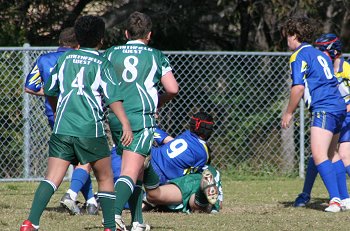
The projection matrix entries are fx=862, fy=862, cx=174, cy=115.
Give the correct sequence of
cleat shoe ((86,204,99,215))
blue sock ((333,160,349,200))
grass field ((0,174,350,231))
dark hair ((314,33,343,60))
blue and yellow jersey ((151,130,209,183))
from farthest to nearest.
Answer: dark hair ((314,33,343,60)) < blue sock ((333,160,349,200)) < blue and yellow jersey ((151,130,209,183)) < cleat shoe ((86,204,99,215)) < grass field ((0,174,350,231))

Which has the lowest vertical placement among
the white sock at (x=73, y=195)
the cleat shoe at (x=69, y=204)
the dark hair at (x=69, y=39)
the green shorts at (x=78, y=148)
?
the cleat shoe at (x=69, y=204)

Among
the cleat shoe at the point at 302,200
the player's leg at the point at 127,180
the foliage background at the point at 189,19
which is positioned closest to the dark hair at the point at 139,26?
the player's leg at the point at 127,180

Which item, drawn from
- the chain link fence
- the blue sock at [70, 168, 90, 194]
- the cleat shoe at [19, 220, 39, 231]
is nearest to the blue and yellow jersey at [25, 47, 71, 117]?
the blue sock at [70, 168, 90, 194]

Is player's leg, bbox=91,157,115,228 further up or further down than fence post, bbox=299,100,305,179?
further up

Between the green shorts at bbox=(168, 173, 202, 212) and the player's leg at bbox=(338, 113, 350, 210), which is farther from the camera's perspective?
the player's leg at bbox=(338, 113, 350, 210)

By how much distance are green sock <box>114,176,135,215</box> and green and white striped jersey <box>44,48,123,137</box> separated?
0.52 meters

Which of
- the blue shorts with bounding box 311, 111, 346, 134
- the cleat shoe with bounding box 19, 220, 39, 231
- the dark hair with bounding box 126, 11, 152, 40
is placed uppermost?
the dark hair with bounding box 126, 11, 152, 40

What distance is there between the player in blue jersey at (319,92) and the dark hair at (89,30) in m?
2.55

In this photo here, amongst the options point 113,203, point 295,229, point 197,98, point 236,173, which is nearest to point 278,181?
point 236,173

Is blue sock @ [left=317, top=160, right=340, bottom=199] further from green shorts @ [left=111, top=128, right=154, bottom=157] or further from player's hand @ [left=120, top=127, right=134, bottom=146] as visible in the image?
player's hand @ [left=120, top=127, right=134, bottom=146]

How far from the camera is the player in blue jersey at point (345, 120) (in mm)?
8945

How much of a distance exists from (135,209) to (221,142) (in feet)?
19.0

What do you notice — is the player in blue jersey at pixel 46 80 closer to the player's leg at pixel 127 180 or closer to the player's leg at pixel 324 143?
the player's leg at pixel 127 180

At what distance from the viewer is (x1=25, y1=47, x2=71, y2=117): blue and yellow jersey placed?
8266 mm
